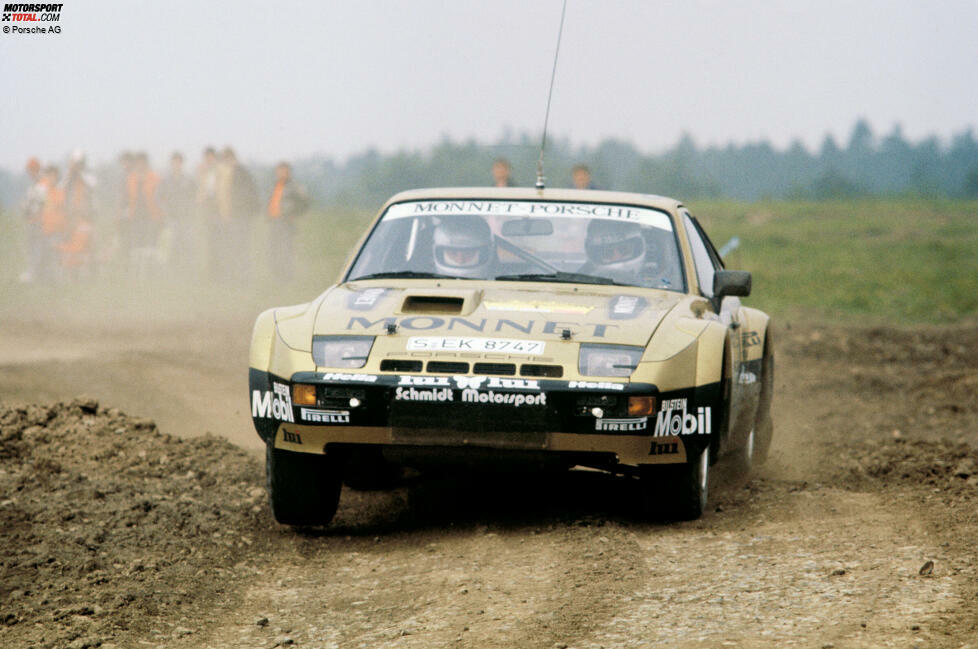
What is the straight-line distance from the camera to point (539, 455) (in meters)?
5.65

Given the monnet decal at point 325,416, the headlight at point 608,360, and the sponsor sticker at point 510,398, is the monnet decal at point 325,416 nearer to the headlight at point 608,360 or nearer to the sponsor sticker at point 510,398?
the sponsor sticker at point 510,398

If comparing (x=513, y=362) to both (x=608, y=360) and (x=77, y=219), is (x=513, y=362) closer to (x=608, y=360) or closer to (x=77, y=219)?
(x=608, y=360)

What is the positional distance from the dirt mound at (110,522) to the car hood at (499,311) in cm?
112

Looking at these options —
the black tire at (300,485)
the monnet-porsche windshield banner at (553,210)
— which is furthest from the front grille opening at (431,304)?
the monnet-porsche windshield banner at (553,210)

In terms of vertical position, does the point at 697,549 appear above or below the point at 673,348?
below

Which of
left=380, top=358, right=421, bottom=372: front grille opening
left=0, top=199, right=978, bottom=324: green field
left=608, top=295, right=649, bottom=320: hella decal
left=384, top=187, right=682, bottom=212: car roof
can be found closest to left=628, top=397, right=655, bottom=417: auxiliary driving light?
left=608, top=295, right=649, bottom=320: hella decal

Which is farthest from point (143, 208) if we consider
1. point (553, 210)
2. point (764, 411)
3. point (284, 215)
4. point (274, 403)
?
point (274, 403)

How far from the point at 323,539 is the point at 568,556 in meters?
1.33

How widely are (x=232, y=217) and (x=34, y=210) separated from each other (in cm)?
318

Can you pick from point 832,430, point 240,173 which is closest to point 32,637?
point 832,430

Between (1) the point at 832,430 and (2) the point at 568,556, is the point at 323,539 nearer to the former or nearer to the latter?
(2) the point at 568,556

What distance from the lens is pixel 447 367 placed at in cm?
562

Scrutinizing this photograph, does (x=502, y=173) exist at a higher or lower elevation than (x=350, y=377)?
higher

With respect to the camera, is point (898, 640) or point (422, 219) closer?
point (898, 640)
